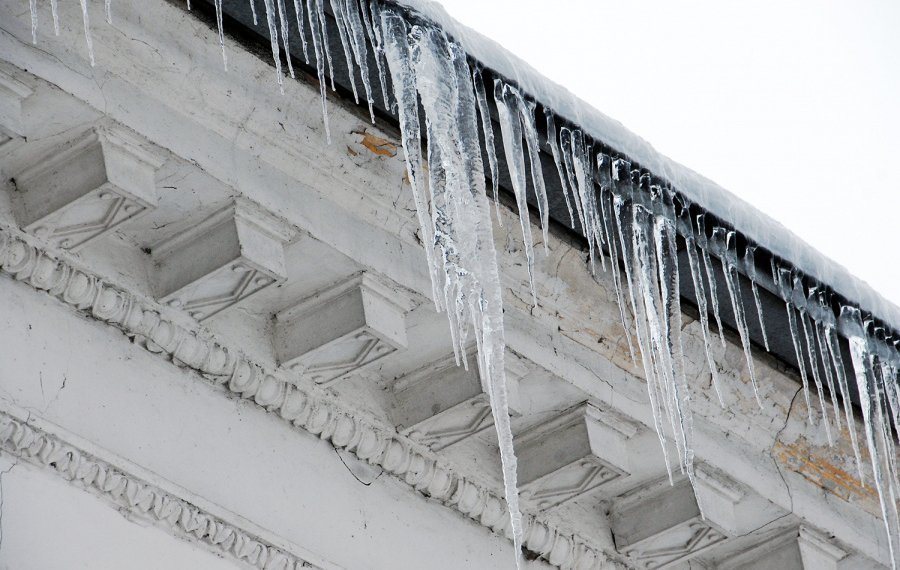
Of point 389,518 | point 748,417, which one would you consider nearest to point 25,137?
point 389,518

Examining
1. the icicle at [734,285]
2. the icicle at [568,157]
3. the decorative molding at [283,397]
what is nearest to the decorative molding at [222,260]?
the decorative molding at [283,397]

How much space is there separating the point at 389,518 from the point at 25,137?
1.24 m

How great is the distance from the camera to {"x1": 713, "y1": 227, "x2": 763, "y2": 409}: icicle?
13.1 feet

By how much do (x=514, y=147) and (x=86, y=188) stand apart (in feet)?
2.82

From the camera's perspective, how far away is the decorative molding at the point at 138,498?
3.55 m

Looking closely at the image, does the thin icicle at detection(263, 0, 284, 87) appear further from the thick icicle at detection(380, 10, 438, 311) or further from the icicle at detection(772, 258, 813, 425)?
the icicle at detection(772, 258, 813, 425)

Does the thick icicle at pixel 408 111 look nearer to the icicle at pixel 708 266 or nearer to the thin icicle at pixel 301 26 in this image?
the thin icicle at pixel 301 26

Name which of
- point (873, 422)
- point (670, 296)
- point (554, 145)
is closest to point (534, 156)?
point (554, 145)

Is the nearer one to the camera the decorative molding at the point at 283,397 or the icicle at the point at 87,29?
the icicle at the point at 87,29

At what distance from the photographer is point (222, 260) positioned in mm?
3713

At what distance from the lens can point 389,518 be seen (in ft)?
13.7

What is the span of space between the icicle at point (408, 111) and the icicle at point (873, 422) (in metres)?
1.07

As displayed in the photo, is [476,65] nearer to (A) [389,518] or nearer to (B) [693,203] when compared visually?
(B) [693,203]

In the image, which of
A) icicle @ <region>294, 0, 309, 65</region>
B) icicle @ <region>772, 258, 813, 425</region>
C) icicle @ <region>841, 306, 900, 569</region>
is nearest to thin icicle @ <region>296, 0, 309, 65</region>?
icicle @ <region>294, 0, 309, 65</region>
